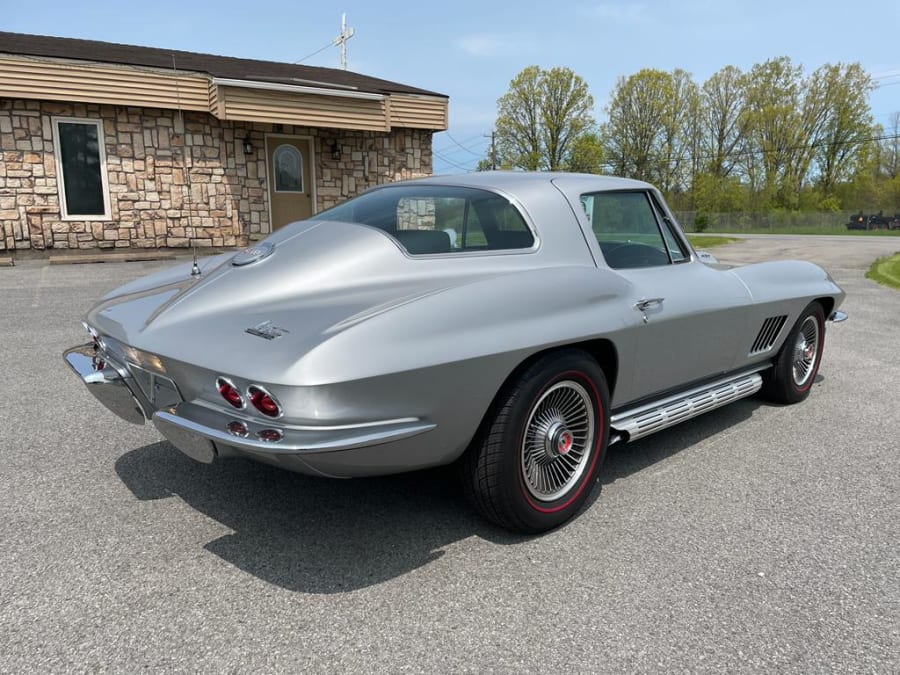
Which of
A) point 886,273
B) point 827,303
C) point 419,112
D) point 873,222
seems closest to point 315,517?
point 827,303

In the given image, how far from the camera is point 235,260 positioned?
3062 millimetres

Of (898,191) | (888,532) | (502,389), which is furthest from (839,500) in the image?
(898,191)

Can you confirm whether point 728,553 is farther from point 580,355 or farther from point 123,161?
point 123,161

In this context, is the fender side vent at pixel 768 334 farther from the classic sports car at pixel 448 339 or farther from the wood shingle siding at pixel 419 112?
the wood shingle siding at pixel 419 112

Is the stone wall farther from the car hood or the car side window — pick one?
the car side window

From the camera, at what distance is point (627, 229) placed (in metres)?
3.67

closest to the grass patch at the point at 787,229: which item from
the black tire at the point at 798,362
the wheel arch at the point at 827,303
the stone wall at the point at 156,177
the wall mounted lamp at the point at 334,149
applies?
the wall mounted lamp at the point at 334,149

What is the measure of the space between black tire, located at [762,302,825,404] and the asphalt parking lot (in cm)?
58

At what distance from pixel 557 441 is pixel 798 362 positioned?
268 cm

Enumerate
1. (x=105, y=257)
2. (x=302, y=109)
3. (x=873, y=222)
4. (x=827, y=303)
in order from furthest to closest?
(x=873, y=222), (x=302, y=109), (x=105, y=257), (x=827, y=303)

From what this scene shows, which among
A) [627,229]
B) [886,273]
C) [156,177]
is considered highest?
[156,177]

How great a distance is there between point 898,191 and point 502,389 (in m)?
58.7

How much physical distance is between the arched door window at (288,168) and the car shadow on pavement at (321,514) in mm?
11886

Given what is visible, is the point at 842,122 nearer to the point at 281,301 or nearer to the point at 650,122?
the point at 650,122
